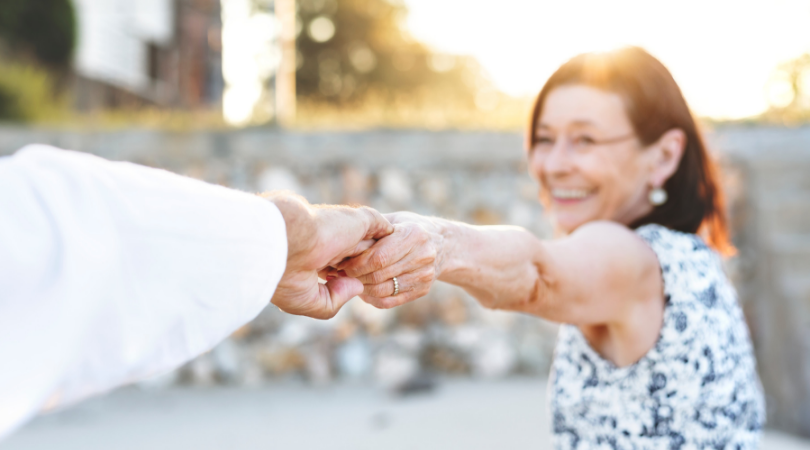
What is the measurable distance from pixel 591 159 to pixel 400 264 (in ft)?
3.13

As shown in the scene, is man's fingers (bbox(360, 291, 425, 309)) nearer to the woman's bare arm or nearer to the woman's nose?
the woman's bare arm

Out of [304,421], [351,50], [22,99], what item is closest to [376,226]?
[304,421]

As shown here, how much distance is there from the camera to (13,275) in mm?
712

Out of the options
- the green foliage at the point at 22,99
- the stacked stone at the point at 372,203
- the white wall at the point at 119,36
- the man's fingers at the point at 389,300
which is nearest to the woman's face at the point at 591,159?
the man's fingers at the point at 389,300

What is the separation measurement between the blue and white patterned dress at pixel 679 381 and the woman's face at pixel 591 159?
0.23 m

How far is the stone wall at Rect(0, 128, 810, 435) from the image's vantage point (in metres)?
3.75

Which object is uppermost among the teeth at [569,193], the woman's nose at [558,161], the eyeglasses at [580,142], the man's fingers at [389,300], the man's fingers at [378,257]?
the eyeglasses at [580,142]

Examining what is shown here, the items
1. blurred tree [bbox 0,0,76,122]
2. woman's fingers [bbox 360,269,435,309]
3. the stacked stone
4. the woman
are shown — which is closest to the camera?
Result: woman's fingers [bbox 360,269,435,309]

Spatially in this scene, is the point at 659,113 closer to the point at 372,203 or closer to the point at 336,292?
the point at 336,292

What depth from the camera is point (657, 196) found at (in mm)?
2031

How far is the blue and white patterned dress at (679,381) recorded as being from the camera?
164 centimetres

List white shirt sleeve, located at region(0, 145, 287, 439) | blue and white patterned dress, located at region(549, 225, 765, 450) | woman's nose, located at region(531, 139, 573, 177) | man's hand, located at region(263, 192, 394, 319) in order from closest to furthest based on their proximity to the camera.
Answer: white shirt sleeve, located at region(0, 145, 287, 439), man's hand, located at region(263, 192, 394, 319), blue and white patterned dress, located at region(549, 225, 765, 450), woman's nose, located at region(531, 139, 573, 177)

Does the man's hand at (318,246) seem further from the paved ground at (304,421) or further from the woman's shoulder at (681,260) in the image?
the paved ground at (304,421)

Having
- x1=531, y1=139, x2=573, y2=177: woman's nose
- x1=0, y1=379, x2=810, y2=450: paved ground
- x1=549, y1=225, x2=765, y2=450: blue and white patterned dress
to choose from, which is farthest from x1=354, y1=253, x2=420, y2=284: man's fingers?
x1=0, y1=379, x2=810, y2=450: paved ground
